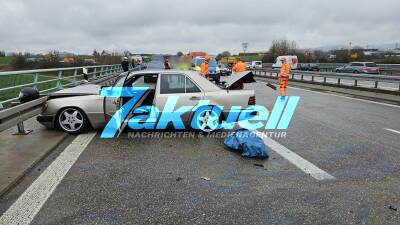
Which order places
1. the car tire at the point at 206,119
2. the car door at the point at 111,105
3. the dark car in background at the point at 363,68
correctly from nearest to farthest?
the car door at the point at 111,105 < the car tire at the point at 206,119 < the dark car in background at the point at 363,68

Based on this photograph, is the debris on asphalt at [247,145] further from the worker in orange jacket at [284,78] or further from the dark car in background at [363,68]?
the dark car in background at [363,68]

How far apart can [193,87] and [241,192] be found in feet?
11.7

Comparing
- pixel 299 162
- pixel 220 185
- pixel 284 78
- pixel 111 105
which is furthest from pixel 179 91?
pixel 284 78

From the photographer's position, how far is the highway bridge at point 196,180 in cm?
382

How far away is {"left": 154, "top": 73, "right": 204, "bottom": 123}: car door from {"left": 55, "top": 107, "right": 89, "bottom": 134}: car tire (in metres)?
1.60

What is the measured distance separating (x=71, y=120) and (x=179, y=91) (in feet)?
7.67

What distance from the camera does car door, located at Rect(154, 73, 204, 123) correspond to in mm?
7469

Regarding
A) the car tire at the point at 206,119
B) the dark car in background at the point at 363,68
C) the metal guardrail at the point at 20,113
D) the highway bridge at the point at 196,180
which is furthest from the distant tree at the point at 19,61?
the dark car in background at the point at 363,68

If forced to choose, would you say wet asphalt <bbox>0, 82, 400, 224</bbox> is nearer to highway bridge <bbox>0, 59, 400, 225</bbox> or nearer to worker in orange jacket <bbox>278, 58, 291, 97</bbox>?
highway bridge <bbox>0, 59, 400, 225</bbox>

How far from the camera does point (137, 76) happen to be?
7.79m

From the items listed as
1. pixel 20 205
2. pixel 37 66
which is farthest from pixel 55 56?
pixel 20 205

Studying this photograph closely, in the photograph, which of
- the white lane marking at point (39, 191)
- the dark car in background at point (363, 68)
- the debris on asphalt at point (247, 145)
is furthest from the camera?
the dark car in background at point (363, 68)

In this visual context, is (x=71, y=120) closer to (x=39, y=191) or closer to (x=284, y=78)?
(x=39, y=191)

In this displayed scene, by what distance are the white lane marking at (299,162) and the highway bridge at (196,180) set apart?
0.06 ft
